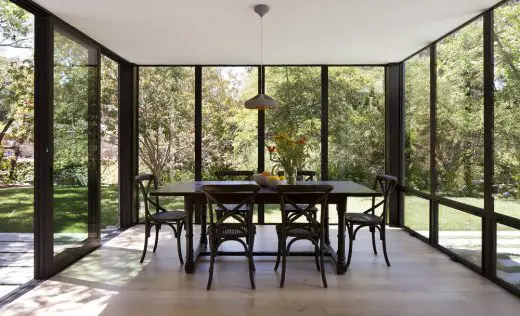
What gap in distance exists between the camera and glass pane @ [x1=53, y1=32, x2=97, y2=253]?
3.94 m

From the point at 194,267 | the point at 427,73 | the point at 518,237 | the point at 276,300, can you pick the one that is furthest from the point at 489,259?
the point at 194,267

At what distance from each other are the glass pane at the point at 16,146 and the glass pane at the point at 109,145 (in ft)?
5.06

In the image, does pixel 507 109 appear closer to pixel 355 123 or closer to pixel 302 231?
pixel 302 231

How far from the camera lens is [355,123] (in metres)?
5.97

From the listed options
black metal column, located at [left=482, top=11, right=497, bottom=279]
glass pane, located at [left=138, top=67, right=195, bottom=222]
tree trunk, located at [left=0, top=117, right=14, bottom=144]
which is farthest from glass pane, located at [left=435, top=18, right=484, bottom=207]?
tree trunk, located at [left=0, top=117, right=14, bottom=144]

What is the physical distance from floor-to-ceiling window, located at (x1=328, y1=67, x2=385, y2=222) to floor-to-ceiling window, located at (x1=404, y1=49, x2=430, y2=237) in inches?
18.5

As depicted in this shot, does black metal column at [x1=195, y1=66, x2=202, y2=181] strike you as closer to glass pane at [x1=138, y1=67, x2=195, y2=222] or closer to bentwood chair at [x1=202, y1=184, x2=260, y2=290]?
glass pane at [x1=138, y1=67, x2=195, y2=222]

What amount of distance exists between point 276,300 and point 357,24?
282cm

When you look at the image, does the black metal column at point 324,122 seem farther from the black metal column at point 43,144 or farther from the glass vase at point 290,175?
the black metal column at point 43,144

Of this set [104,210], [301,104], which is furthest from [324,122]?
[104,210]

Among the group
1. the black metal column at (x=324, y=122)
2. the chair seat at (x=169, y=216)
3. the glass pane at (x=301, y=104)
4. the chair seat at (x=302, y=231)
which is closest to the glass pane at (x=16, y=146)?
the chair seat at (x=169, y=216)

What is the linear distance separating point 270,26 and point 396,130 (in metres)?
2.83

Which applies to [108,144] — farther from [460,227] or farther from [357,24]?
[460,227]

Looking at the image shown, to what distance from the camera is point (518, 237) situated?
326cm
